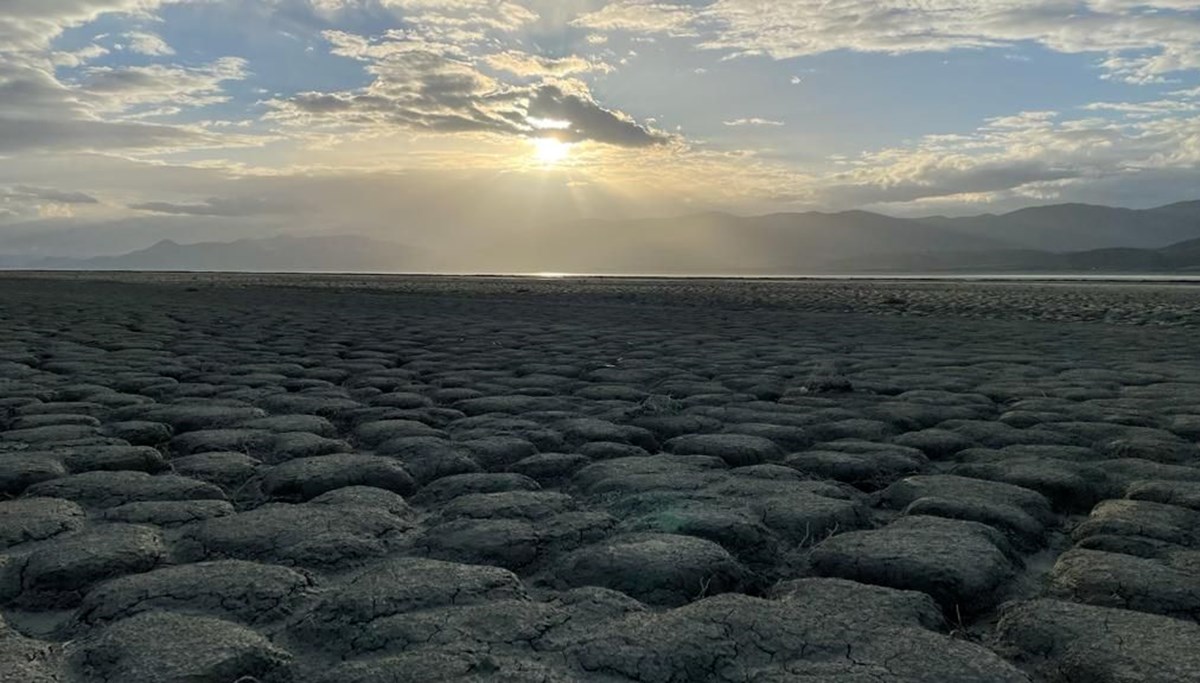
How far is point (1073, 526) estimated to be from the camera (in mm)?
3127

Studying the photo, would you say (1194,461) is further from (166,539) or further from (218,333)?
(218,333)

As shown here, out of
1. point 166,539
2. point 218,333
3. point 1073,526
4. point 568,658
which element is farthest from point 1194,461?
point 218,333

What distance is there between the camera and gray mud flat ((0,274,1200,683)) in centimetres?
198

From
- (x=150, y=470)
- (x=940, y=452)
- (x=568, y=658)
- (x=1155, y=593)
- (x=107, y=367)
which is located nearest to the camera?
(x=568, y=658)

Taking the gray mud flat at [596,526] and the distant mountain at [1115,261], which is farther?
the distant mountain at [1115,261]

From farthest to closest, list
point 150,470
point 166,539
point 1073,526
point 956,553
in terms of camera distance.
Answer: point 150,470, point 1073,526, point 166,539, point 956,553

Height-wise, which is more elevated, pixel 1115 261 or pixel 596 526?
pixel 1115 261

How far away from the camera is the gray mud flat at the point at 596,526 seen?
6.50 feet

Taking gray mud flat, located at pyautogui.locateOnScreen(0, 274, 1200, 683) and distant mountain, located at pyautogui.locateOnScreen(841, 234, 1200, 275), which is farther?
distant mountain, located at pyautogui.locateOnScreen(841, 234, 1200, 275)

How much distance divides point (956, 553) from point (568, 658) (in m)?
1.27

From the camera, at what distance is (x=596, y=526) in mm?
2938

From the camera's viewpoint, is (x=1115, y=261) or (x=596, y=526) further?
(x=1115, y=261)

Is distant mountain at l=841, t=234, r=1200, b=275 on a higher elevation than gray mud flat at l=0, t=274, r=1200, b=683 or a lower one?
higher

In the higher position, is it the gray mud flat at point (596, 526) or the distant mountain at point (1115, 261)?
the distant mountain at point (1115, 261)
